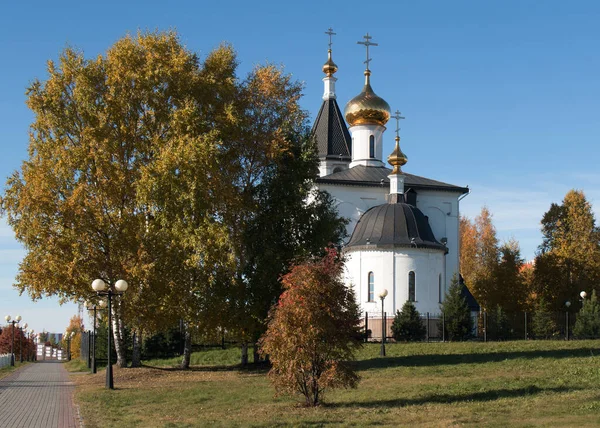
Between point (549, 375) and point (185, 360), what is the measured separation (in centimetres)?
1367

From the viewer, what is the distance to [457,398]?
15.9 meters

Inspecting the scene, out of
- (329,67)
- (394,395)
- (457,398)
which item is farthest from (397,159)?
(457,398)

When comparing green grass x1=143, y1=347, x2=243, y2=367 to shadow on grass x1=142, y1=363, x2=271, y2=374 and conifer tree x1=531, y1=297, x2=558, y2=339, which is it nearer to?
shadow on grass x1=142, y1=363, x2=271, y2=374

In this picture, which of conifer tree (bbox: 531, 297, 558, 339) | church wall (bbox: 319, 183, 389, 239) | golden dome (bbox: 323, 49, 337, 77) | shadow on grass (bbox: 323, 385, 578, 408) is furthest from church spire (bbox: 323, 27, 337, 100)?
shadow on grass (bbox: 323, 385, 578, 408)

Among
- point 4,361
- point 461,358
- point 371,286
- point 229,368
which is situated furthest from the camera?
point 4,361

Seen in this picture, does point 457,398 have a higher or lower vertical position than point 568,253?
lower

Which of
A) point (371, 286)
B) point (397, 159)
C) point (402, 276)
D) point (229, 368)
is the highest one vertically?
point (397, 159)

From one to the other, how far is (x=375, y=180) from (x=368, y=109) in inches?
253

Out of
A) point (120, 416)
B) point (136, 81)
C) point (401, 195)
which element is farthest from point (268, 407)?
point (401, 195)

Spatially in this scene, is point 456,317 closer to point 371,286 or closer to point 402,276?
point 402,276

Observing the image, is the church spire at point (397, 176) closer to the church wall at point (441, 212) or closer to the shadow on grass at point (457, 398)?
the church wall at point (441, 212)

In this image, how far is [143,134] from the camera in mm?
26031

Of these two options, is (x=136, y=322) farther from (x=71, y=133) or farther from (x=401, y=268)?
(x=401, y=268)

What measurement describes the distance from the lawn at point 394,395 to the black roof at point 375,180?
19302mm
